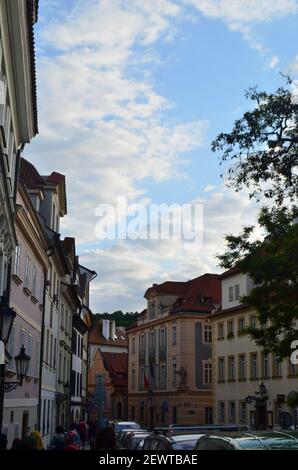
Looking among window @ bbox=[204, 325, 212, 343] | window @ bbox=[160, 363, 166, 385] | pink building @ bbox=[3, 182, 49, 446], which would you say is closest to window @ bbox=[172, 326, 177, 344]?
window @ bbox=[204, 325, 212, 343]

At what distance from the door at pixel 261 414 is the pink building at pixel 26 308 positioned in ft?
73.2

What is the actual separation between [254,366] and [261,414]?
387cm

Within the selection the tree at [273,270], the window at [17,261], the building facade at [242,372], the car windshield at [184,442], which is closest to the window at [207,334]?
the building facade at [242,372]

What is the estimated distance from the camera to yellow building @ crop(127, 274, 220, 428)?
68688 mm

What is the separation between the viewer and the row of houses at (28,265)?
635 inches

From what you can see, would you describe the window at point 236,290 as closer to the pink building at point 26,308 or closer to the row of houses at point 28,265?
the row of houses at point 28,265

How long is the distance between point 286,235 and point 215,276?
58.8m

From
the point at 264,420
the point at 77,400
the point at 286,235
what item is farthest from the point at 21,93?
the point at 77,400

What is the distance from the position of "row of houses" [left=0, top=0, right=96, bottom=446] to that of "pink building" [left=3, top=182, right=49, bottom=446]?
3 cm

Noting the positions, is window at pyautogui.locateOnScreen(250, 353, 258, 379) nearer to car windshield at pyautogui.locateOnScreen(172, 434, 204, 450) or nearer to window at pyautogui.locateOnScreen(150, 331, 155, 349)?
window at pyautogui.locateOnScreen(150, 331, 155, 349)
